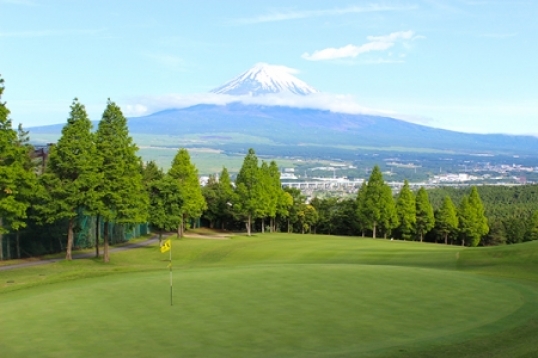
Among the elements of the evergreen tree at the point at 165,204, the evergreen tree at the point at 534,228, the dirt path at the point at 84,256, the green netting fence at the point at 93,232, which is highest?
the evergreen tree at the point at 165,204

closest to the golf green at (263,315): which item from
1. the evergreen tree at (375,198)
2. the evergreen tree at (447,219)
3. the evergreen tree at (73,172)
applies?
the evergreen tree at (73,172)

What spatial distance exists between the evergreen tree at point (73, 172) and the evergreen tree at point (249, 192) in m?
31.1

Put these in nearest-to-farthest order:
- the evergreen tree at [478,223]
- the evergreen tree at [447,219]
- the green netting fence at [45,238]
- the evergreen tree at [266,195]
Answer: the green netting fence at [45,238]
the evergreen tree at [266,195]
the evergreen tree at [447,219]
the evergreen tree at [478,223]

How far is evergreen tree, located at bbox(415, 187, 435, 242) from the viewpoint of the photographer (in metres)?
74.9

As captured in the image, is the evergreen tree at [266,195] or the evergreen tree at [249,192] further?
the evergreen tree at [266,195]

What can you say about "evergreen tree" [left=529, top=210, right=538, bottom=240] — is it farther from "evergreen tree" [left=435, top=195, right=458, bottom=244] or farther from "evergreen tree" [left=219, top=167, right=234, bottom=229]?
"evergreen tree" [left=219, top=167, right=234, bottom=229]

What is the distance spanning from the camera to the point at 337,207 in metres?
86.2

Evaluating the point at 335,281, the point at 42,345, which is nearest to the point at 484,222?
the point at 335,281

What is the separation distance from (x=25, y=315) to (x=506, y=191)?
113 metres

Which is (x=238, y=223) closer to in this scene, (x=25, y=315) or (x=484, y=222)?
(x=484, y=222)

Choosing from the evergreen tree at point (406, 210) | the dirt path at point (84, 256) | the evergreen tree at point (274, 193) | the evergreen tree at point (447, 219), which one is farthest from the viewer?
the evergreen tree at point (447, 219)

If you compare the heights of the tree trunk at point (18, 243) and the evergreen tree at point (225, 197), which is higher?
the evergreen tree at point (225, 197)

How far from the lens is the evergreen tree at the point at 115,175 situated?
39750 mm

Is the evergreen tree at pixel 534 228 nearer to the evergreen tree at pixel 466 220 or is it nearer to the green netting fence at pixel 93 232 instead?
the evergreen tree at pixel 466 220
